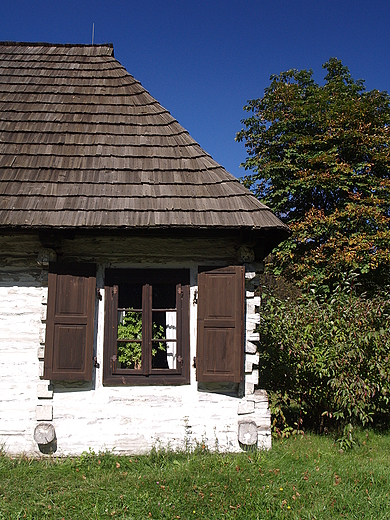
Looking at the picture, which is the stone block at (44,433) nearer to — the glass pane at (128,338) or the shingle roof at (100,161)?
the glass pane at (128,338)

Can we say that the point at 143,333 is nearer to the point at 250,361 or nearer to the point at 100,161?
the point at 250,361

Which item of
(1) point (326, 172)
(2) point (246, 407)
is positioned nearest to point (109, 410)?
(2) point (246, 407)

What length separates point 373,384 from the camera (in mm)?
5574

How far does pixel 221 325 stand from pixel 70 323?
1767 mm

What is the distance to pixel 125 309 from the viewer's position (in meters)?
5.04

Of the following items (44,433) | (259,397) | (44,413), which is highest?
(259,397)

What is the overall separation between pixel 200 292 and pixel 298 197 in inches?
354

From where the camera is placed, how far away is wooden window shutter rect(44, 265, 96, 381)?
4.83 meters

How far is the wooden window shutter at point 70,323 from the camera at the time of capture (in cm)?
483

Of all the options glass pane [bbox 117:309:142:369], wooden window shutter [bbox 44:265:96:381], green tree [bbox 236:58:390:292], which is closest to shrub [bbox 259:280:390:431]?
glass pane [bbox 117:309:142:369]

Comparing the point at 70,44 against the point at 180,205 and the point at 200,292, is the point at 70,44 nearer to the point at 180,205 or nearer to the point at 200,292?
the point at 180,205

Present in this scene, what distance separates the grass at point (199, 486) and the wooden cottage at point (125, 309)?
13.6 inches

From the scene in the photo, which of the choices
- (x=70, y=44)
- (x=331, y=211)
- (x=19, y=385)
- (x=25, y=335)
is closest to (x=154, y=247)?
(x=25, y=335)

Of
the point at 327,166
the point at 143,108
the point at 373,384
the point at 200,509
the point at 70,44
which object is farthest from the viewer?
the point at 327,166
